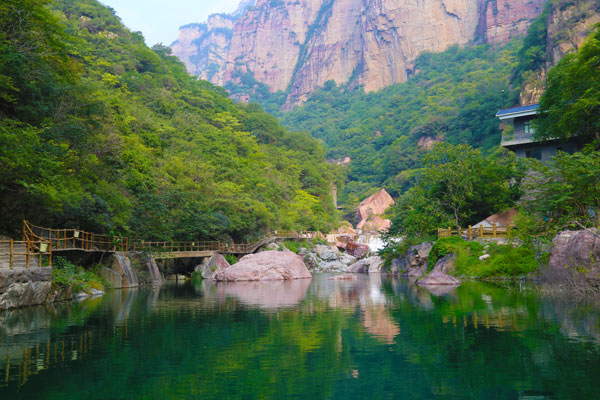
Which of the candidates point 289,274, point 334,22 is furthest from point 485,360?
point 334,22

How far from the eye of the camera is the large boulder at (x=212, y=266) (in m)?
38.2

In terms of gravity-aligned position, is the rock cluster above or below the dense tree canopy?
below

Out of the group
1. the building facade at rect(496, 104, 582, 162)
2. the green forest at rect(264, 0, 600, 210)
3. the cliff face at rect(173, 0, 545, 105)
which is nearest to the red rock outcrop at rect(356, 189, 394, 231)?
the green forest at rect(264, 0, 600, 210)

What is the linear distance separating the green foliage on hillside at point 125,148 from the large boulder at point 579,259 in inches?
690

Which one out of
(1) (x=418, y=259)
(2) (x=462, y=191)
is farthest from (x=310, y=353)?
(2) (x=462, y=191)

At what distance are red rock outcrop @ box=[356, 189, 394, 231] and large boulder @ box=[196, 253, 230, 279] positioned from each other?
1766 inches

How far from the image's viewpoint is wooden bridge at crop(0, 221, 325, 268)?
54.5ft

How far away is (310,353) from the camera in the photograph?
331 inches

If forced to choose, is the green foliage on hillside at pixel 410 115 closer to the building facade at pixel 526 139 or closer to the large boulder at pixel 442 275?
the building facade at pixel 526 139

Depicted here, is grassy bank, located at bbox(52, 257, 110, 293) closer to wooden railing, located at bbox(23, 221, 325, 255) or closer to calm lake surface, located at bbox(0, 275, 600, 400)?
wooden railing, located at bbox(23, 221, 325, 255)

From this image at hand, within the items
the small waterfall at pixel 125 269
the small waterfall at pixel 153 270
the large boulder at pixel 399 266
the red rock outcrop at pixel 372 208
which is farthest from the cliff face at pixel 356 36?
the small waterfall at pixel 125 269

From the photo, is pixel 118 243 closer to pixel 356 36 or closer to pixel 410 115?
pixel 410 115

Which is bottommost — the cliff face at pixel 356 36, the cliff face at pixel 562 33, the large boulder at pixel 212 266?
the large boulder at pixel 212 266

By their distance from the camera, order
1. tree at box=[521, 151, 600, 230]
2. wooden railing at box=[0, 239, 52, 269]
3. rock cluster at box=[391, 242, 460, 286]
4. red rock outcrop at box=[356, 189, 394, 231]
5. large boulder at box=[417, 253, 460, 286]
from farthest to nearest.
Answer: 1. red rock outcrop at box=[356, 189, 394, 231]
2. rock cluster at box=[391, 242, 460, 286]
3. large boulder at box=[417, 253, 460, 286]
4. tree at box=[521, 151, 600, 230]
5. wooden railing at box=[0, 239, 52, 269]
